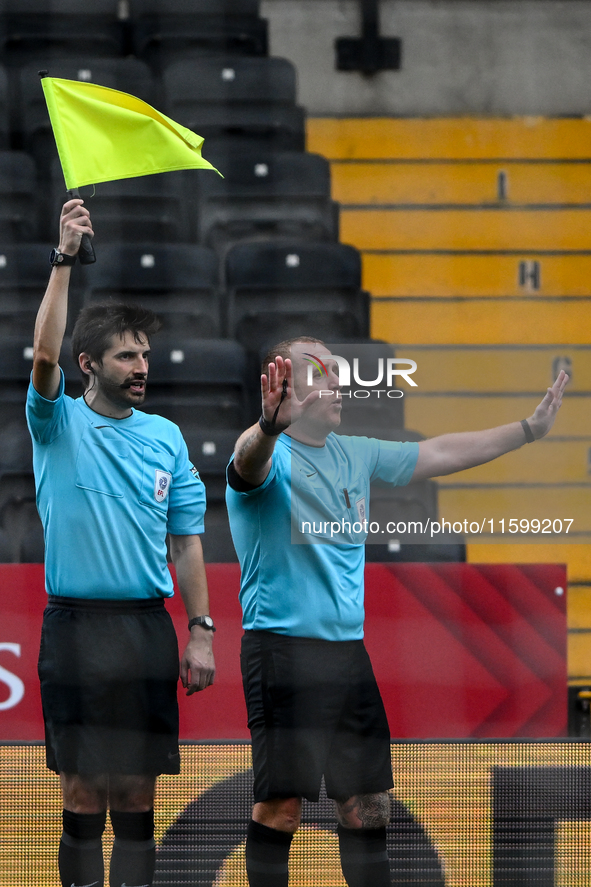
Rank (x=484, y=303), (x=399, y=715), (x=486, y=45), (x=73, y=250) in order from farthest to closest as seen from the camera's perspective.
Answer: (x=486, y=45)
(x=484, y=303)
(x=399, y=715)
(x=73, y=250)

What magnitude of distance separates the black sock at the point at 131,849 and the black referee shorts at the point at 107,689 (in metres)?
0.06

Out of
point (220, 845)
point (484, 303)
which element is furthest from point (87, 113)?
point (484, 303)

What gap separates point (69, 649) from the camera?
1338mm

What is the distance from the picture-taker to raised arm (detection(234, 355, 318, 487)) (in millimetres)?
1191

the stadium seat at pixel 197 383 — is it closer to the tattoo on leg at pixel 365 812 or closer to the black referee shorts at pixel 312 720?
the black referee shorts at pixel 312 720

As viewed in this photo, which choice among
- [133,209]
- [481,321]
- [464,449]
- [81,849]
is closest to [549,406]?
[464,449]

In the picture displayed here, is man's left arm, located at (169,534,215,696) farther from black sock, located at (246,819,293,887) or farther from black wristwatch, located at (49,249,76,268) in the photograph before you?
black wristwatch, located at (49,249,76,268)

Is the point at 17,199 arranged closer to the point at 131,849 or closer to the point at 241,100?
the point at 241,100

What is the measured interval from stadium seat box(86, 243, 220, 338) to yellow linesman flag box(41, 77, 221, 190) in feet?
2.86

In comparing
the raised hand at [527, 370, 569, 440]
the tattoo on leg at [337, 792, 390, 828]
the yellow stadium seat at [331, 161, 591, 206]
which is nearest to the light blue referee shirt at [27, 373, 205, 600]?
the tattoo on leg at [337, 792, 390, 828]

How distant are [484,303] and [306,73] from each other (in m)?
0.97

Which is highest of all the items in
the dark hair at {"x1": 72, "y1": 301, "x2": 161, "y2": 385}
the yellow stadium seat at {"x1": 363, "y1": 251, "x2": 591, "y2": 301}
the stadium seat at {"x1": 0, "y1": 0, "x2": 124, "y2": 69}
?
the stadium seat at {"x1": 0, "y1": 0, "x2": 124, "y2": 69}

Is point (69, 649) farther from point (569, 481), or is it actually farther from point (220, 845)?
point (569, 481)

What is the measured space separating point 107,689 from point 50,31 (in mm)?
2376
